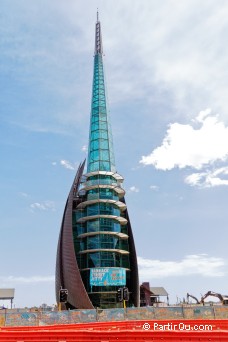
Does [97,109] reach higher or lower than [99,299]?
higher

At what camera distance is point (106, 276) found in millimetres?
54000

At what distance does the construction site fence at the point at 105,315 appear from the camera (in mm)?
24203

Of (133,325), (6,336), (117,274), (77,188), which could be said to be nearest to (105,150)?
(77,188)

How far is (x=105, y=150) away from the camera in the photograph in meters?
65.6

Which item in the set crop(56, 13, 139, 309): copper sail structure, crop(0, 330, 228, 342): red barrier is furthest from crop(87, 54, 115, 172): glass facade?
crop(0, 330, 228, 342): red barrier

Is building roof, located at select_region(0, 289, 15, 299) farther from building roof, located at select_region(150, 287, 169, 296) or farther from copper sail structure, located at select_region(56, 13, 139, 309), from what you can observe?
building roof, located at select_region(150, 287, 169, 296)

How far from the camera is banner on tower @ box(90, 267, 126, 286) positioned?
53.5 metres

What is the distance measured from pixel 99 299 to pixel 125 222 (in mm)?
14099

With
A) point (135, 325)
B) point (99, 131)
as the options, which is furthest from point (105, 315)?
point (99, 131)

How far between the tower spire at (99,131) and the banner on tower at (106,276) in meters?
18.5

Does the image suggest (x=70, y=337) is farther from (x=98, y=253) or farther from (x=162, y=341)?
(x=98, y=253)

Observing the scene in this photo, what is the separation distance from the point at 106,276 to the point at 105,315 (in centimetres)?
2966

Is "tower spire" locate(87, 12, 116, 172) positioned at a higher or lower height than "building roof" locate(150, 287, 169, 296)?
higher

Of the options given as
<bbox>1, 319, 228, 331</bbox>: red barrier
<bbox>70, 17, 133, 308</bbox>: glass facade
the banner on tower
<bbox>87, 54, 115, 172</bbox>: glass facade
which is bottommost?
<bbox>1, 319, 228, 331</bbox>: red barrier
